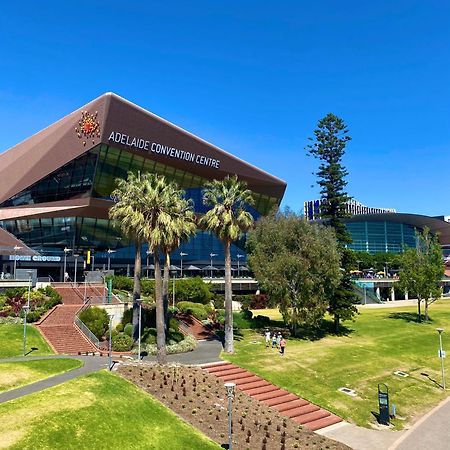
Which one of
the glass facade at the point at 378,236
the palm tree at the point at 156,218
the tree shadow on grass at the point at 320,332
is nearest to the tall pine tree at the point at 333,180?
the tree shadow on grass at the point at 320,332

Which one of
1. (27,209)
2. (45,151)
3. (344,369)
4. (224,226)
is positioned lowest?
(344,369)

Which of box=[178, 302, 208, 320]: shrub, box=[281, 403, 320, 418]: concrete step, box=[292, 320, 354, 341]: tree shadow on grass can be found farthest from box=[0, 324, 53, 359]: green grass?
box=[292, 320, 354, 341]: tree shadow on grass

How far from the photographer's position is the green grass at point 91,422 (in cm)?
1714

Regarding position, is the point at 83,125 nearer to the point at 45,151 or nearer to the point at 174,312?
the point at 45,151

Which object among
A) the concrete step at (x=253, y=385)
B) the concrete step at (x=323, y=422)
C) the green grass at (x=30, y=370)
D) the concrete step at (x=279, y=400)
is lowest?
the concrete step at (x=323, y=422)

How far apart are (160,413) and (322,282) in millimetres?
24440

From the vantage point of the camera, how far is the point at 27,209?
202 feet

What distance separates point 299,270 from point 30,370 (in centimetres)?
2473

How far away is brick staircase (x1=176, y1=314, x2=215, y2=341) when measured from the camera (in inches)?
1673

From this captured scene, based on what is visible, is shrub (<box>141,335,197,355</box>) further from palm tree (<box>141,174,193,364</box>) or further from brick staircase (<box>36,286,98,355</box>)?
palm tree (<box>141,174,193,364</box>)

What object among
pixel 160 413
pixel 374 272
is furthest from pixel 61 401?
pixel 374 272

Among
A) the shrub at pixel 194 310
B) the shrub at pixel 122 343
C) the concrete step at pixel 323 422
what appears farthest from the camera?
the shrub at pixel 194 310

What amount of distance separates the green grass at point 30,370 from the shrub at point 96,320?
7.78 m

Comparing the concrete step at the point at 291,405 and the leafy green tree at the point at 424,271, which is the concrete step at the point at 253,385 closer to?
the concrete step at the point at 291,405
